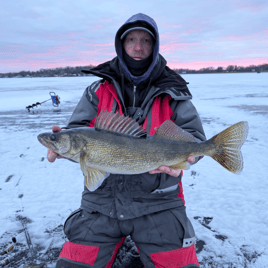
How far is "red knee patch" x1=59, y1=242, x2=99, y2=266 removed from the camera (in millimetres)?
2318

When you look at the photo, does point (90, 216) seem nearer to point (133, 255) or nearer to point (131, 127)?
point (133, 255)

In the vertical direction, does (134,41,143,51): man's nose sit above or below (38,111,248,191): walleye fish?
above

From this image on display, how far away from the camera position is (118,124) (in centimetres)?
235

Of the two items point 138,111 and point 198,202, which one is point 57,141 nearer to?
point 138,111

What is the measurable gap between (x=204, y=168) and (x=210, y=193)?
104 cm

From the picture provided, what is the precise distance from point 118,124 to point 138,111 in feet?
1.78

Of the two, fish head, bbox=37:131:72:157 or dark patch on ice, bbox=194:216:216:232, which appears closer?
fish head, bbox=37:131:72:157

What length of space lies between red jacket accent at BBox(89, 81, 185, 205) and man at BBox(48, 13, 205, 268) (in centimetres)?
1

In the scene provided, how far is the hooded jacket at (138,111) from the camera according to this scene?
2537 mm

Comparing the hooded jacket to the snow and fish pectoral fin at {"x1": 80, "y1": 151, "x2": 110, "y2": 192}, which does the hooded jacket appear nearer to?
fish pectoral fin at {"x1": 80, "y1": 151, "x2": 110, "y2": 192}

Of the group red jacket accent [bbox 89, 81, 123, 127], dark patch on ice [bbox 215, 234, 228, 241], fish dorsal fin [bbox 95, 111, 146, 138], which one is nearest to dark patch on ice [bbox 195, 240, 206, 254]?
dark patch on ice [bbox 215, 234, 228, 241]

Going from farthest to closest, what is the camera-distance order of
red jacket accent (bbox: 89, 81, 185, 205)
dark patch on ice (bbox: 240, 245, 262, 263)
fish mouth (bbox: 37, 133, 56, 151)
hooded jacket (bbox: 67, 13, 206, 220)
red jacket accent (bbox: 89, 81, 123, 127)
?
red jacket accent (bbox: 89, 81, 123, 127), red jacket accent (bbox: 89, 81, 185, 205), hooded jacket (bbox: 67, 13, 206, 220), dark patch on ice (bbox: 240, 245, 262, 263), fish mouth (bbox: 37, 133, 56, 151)

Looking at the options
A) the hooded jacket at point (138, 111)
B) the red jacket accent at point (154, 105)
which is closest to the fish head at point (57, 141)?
the hooded jacket at point (138, 111)

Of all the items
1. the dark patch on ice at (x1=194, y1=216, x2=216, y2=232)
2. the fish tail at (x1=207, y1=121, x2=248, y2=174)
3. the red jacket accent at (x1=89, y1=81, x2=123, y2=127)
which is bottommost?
the dark patch on ice at (x1=194, y1=216, x2=216, y2=232)
